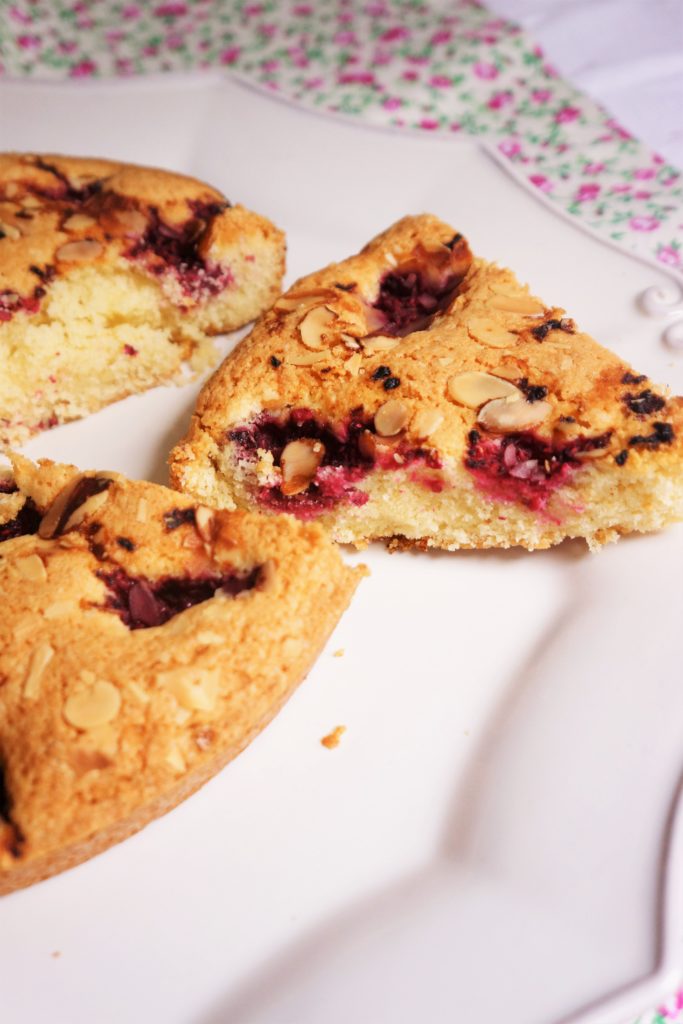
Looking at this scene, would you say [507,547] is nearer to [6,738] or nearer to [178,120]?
[6,738]

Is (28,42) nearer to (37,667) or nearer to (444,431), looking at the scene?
(444,431)

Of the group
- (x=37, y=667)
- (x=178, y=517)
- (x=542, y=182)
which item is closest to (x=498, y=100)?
(x=542, y=182)

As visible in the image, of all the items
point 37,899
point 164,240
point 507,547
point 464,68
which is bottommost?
point 37,899

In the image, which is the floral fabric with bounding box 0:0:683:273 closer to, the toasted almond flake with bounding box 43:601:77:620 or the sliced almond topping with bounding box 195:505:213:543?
the sliced almond topping with bounding box 195:505:213:543

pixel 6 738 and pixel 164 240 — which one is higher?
pixel 164 240

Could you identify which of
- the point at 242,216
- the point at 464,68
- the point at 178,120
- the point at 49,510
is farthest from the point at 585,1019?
the point at 464,68

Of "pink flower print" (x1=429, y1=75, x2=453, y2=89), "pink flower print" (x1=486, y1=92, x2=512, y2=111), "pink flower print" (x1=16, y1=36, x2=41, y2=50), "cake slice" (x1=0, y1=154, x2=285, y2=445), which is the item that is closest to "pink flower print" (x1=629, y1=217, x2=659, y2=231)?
"pink flower print" (x1=486, y1=92, x2=512, y2=111)
